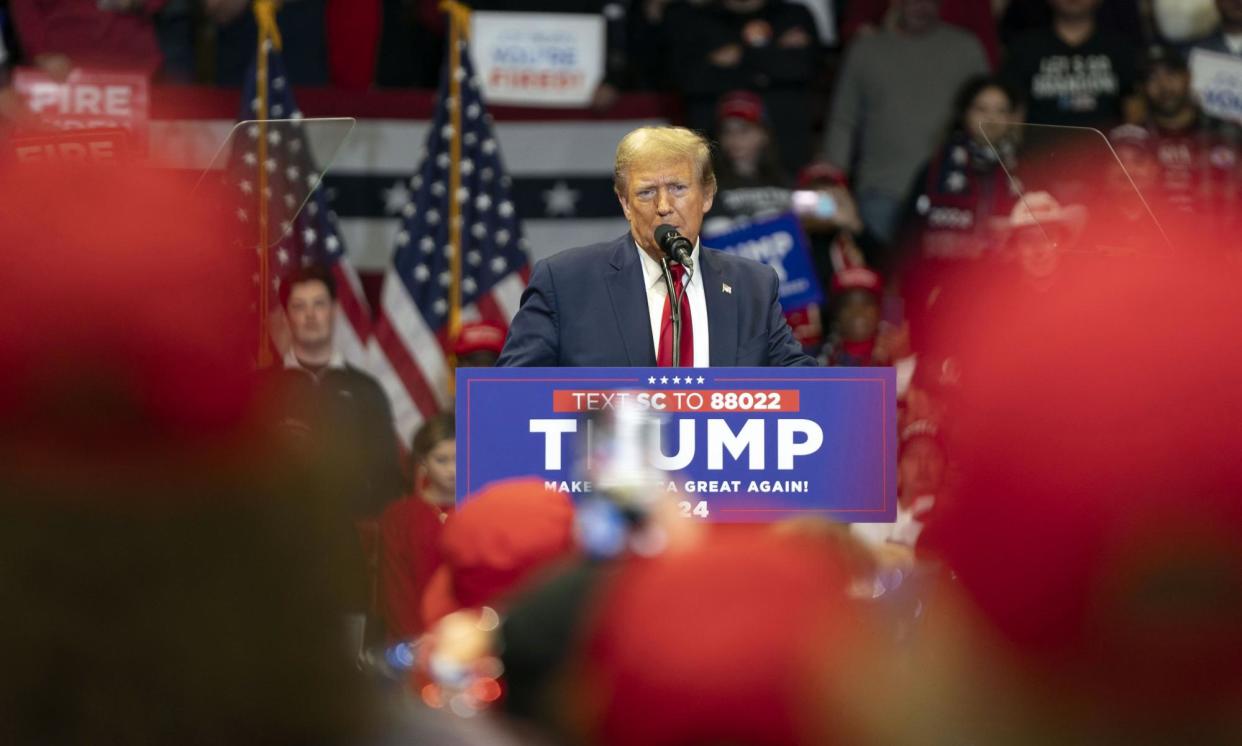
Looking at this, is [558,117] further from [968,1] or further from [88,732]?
[88,732]

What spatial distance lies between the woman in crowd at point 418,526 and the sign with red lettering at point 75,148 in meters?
3.05

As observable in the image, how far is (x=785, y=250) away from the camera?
712 centimetres

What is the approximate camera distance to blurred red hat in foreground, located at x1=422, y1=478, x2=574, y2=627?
1.89 m

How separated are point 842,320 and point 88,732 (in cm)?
623

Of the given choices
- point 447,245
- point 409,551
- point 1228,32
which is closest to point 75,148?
point 409,551

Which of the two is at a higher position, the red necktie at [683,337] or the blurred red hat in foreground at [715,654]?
the blurred red hat in foreground at [715,654]

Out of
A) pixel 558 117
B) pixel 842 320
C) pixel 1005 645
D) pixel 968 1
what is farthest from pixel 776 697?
pixel 968 1

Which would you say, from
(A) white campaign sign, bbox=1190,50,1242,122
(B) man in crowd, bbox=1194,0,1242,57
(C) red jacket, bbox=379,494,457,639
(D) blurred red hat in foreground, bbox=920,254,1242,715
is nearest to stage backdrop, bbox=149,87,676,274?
(A) white campaign sign, bbox=1190,50,1242,122

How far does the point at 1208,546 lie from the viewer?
49.4 inches

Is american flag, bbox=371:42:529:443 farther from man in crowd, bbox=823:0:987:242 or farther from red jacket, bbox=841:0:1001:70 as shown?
red jacket, bbox=841:0:1001:70

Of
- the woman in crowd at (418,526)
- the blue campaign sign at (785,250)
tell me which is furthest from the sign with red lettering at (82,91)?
the blue campaign sign at (785,250)

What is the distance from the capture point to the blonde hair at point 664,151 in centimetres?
394

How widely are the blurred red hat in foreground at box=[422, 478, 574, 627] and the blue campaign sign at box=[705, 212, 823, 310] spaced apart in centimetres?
520

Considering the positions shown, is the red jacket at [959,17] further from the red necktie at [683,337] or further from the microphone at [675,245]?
the microphone at [675,245]
